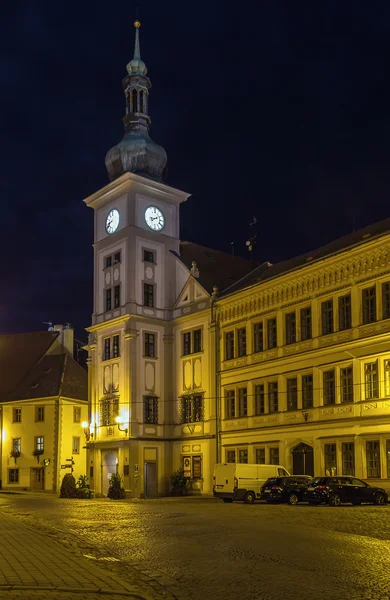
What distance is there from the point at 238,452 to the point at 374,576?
36084mm

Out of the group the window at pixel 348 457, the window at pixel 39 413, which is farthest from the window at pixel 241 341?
the window at pixel 39 413

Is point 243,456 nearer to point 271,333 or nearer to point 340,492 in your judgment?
point 271,333

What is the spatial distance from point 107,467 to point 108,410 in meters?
3.76

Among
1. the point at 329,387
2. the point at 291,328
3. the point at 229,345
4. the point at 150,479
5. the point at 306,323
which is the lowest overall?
the point at 150,479

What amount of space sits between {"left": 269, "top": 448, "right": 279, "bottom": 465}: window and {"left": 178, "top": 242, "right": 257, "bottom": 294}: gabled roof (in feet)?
39.2

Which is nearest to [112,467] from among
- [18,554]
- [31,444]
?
[31,444]

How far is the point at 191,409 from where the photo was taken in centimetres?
5197

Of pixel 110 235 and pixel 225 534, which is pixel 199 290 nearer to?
pixel 110 235

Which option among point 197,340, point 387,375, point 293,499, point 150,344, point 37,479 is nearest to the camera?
point 293,499

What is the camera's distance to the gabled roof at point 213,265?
181 feet

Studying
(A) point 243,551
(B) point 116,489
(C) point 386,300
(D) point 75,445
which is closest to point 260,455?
(B) point 116,489

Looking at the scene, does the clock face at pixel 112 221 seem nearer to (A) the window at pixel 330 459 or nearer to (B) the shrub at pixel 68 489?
(B) the shrub at pixel 68 489

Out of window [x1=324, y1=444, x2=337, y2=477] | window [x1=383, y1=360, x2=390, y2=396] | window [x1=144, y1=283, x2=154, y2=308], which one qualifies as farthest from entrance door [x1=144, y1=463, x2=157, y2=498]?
window [x1=383, y1=360, x2=390, y2=396]

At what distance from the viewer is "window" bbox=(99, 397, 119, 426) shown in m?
53.6
